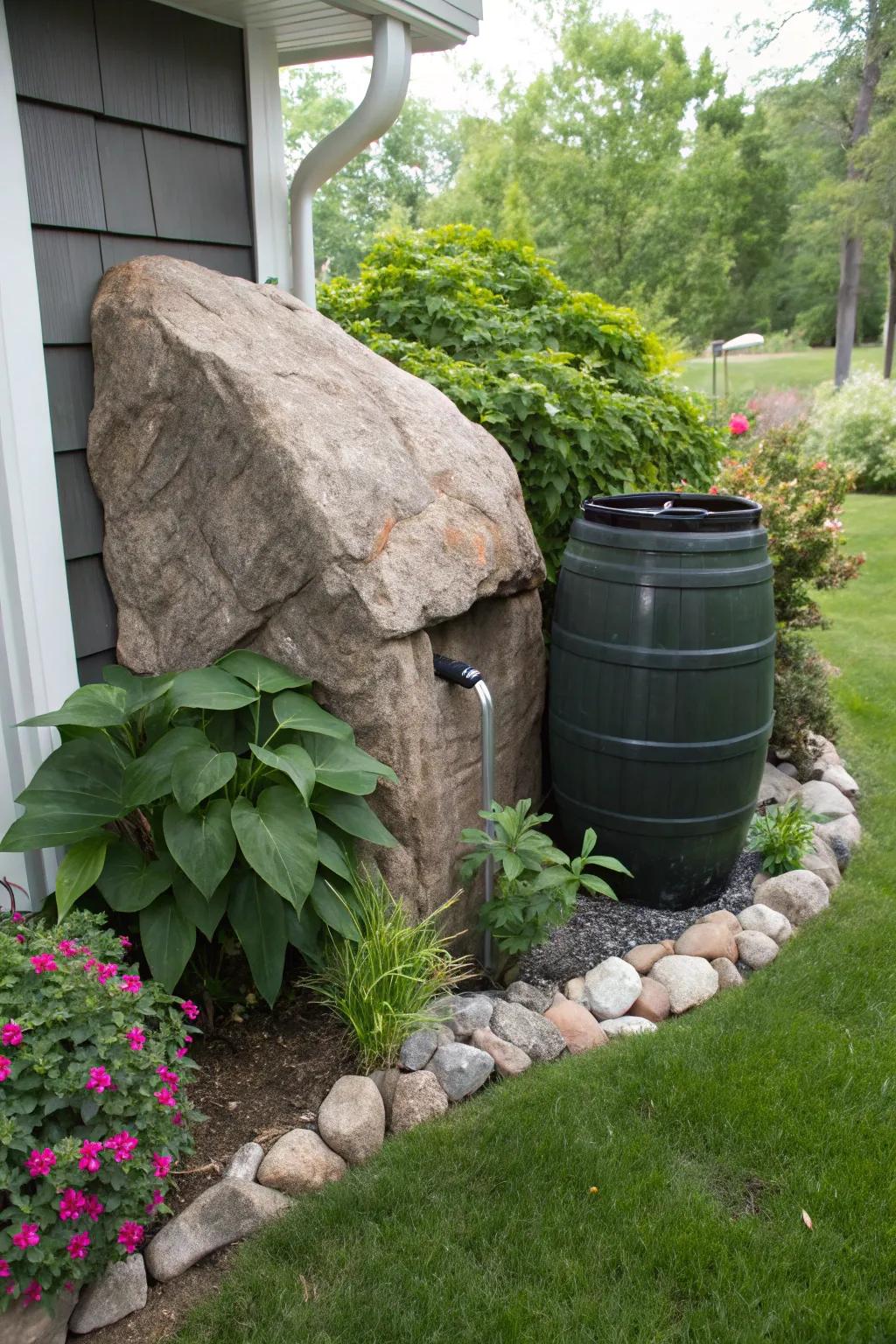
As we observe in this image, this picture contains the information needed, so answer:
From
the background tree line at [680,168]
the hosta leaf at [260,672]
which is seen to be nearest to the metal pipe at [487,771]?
the hosta leaf at [260,672]

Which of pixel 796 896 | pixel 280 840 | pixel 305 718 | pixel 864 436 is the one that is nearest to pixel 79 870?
pixel 280 840

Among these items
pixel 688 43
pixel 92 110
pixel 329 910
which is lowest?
pixel 329 910

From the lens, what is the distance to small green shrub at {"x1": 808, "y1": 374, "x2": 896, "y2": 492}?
1237 centimetres

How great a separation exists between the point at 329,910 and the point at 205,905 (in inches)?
10.8

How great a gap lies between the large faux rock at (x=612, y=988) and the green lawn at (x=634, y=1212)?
0.51 ft

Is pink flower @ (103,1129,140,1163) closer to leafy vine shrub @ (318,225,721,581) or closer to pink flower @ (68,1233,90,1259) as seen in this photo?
pink flower @ (68,1233,90,1259)

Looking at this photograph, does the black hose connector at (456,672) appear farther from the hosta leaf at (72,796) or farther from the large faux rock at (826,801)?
the large faux rock at (826,801)

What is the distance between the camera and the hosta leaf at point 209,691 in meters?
2.28

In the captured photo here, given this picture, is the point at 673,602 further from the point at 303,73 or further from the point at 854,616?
the point at 303,73

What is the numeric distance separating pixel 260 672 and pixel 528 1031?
1.07 meters

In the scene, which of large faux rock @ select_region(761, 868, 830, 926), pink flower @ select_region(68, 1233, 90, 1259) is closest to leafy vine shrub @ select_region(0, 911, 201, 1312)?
pink flower @ select_region(68, 1233, 90, 1259)

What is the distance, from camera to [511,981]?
2.94m

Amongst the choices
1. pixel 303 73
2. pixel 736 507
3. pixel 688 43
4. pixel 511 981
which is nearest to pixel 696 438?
pixel 736 507

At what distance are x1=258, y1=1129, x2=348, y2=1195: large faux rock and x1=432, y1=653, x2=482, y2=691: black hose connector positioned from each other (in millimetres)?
1126
